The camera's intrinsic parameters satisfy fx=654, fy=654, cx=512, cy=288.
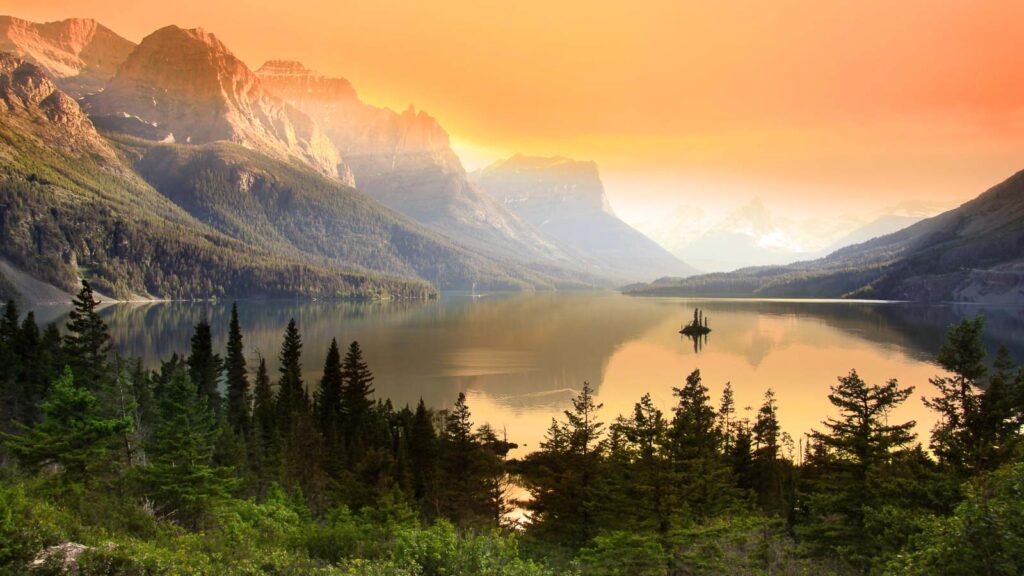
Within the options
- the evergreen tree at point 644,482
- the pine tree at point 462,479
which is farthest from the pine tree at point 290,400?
the evergreen tree at point 644,482

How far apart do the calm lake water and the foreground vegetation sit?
19.9 metres

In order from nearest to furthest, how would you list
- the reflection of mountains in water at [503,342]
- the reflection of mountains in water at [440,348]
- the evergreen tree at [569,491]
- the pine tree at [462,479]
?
1. the evergreen tree at [569,491]
2. the pine tree at [462,479]
3. the reflection of mountains in water at [440,348]
4. the reflection of mountains in water at [503,342]

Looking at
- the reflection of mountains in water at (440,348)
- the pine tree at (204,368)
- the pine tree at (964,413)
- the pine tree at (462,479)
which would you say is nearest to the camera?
the pine tree at (964,413)

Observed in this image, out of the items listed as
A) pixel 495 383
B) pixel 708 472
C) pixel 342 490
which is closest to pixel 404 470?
pixel 342 490

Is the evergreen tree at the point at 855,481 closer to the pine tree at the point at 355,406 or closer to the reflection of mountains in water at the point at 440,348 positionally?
the pine tree at the point at 355,406

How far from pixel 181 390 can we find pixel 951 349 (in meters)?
44.9

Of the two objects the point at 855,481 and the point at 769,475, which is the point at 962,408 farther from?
the point at 769,475

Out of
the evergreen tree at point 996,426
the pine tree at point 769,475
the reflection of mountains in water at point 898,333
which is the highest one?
the evergreen tree at point 996,426

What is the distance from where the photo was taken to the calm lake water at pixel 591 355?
79.4 metres

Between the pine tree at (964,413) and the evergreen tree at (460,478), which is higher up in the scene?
the pine tree at (964,413)

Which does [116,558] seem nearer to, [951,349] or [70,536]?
[70,536]

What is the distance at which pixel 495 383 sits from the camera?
91.8m

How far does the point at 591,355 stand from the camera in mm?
121875

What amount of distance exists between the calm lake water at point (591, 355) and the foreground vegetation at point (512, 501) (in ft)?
65.4
